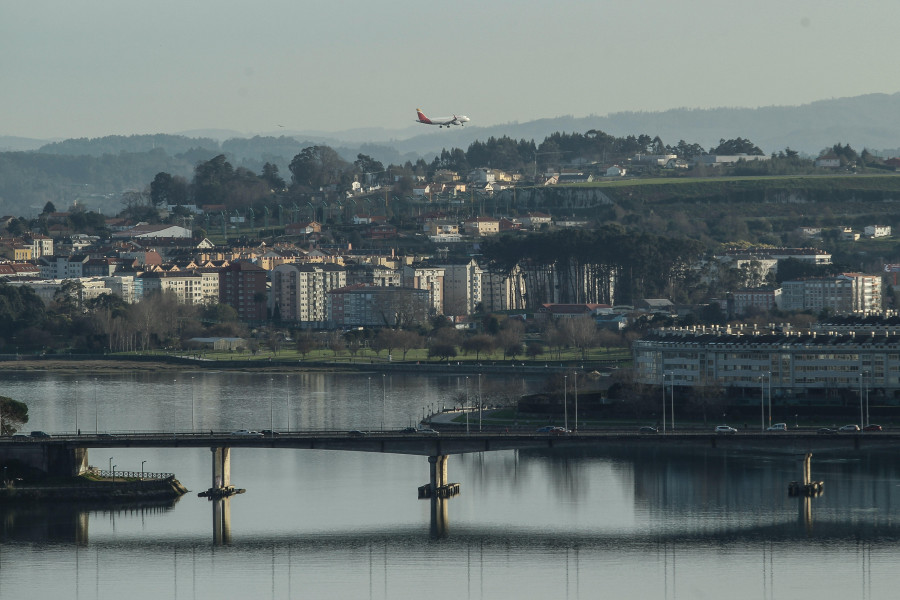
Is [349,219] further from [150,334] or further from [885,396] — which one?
[885,396]

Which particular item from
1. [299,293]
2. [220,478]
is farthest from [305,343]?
[220,478]

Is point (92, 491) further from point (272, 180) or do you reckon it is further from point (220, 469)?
point (272, 180)

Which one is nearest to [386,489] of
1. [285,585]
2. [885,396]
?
[285,585]

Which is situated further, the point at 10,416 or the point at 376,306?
the point at 376,306

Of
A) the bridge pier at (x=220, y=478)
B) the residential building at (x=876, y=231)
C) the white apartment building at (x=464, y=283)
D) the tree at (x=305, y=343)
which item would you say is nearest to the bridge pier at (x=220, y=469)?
the bridge pier at (x=220, y=478)

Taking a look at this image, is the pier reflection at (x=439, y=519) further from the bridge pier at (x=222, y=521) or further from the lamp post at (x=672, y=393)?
the lamp post at (x=672, y=393)

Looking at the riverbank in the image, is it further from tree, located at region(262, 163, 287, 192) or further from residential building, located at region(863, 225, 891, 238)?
tree, located at region(262, 163, 287, 192)
